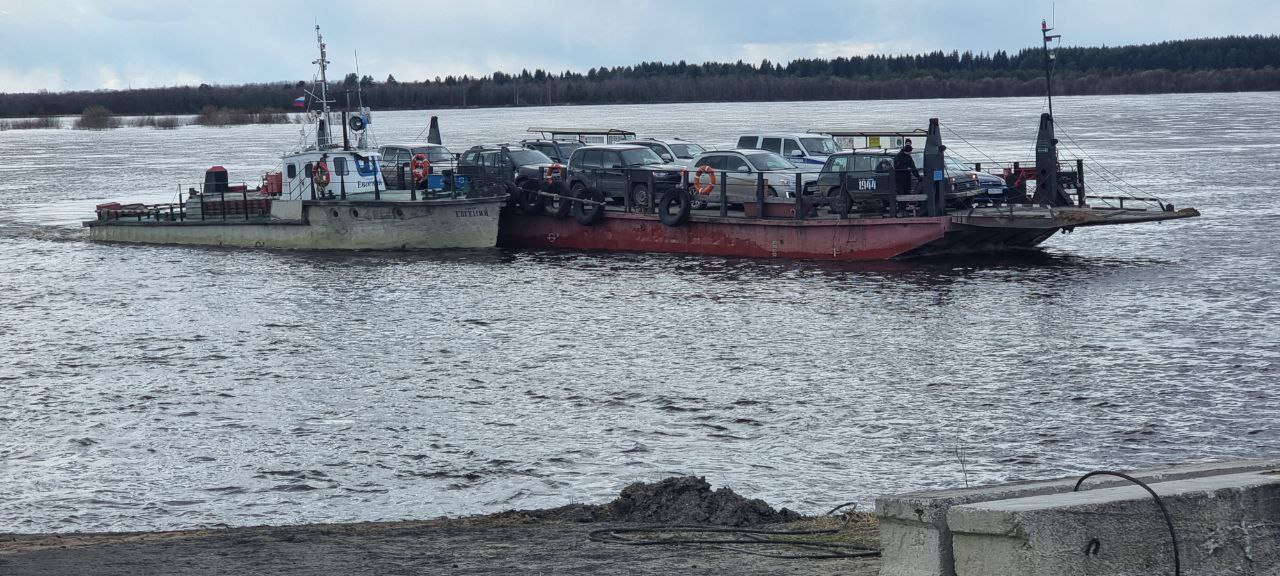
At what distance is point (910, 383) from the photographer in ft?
56.7

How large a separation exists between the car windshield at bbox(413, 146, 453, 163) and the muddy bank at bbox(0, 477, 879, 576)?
2628 centimetres

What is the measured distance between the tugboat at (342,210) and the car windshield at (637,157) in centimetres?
294

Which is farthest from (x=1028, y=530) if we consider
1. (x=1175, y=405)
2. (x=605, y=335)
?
(x=605, y=335)

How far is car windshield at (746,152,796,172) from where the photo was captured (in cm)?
3000

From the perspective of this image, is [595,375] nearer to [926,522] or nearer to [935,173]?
[935,173]

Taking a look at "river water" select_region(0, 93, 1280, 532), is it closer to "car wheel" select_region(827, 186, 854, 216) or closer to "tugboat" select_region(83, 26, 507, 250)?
"tugboat" select_region(83, 26, 507, 250)

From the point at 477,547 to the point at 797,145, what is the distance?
80.5 ft

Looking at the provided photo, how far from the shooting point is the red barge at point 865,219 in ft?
87.2

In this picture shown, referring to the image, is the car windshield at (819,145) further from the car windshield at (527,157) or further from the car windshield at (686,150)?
the car windshield at (527,157)

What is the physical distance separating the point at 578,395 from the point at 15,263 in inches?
906

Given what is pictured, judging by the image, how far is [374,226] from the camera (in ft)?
108

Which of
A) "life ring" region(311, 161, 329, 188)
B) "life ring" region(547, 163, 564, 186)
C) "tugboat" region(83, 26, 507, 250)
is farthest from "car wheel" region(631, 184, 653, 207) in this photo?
"life ring" region(311, 161, 329, 188)

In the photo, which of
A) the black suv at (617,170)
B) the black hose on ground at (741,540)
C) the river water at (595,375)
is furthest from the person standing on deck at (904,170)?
the black hose on ground at (741,540)

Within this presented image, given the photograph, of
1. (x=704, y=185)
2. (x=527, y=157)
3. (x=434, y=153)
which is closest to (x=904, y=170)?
(x=704, y=185)
